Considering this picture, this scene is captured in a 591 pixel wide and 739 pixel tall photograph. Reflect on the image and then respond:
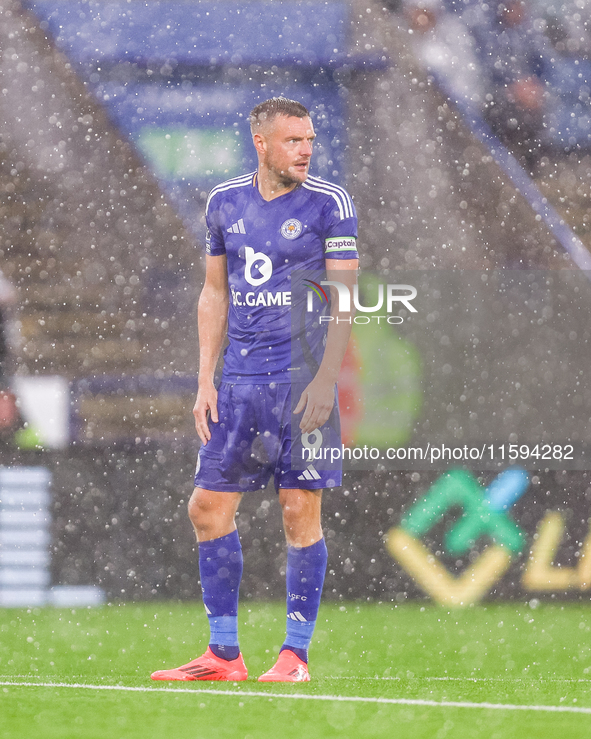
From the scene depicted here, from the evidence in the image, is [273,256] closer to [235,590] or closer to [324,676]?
[235,590]

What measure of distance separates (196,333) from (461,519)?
4.34 feet

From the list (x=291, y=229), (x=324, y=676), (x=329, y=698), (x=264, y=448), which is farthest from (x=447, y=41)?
(x=329, y=698)

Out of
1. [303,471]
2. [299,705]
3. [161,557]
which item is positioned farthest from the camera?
[161,557]

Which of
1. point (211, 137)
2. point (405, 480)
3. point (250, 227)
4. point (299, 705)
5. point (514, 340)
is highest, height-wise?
point (211, 137)

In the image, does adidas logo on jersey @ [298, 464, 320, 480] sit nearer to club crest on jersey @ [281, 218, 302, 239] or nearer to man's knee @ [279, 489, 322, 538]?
man's knee @ [279, 489, 322, 538]

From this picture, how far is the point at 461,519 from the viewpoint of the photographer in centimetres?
414

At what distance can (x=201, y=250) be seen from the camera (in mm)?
4301

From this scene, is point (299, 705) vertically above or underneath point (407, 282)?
underneath

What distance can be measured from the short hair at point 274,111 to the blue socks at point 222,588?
1261 mm

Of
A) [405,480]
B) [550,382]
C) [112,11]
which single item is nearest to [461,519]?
[405,480]

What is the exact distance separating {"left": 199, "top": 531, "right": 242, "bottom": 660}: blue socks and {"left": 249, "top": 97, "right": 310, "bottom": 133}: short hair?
49.7 inches

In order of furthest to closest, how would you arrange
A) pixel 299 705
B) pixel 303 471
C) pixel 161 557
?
1. pixel 161 557
2. pixel 303 471
3. pixel 299 705

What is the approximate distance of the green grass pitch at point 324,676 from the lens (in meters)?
2.48

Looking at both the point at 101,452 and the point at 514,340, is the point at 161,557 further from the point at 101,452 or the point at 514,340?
the point at 514,340
